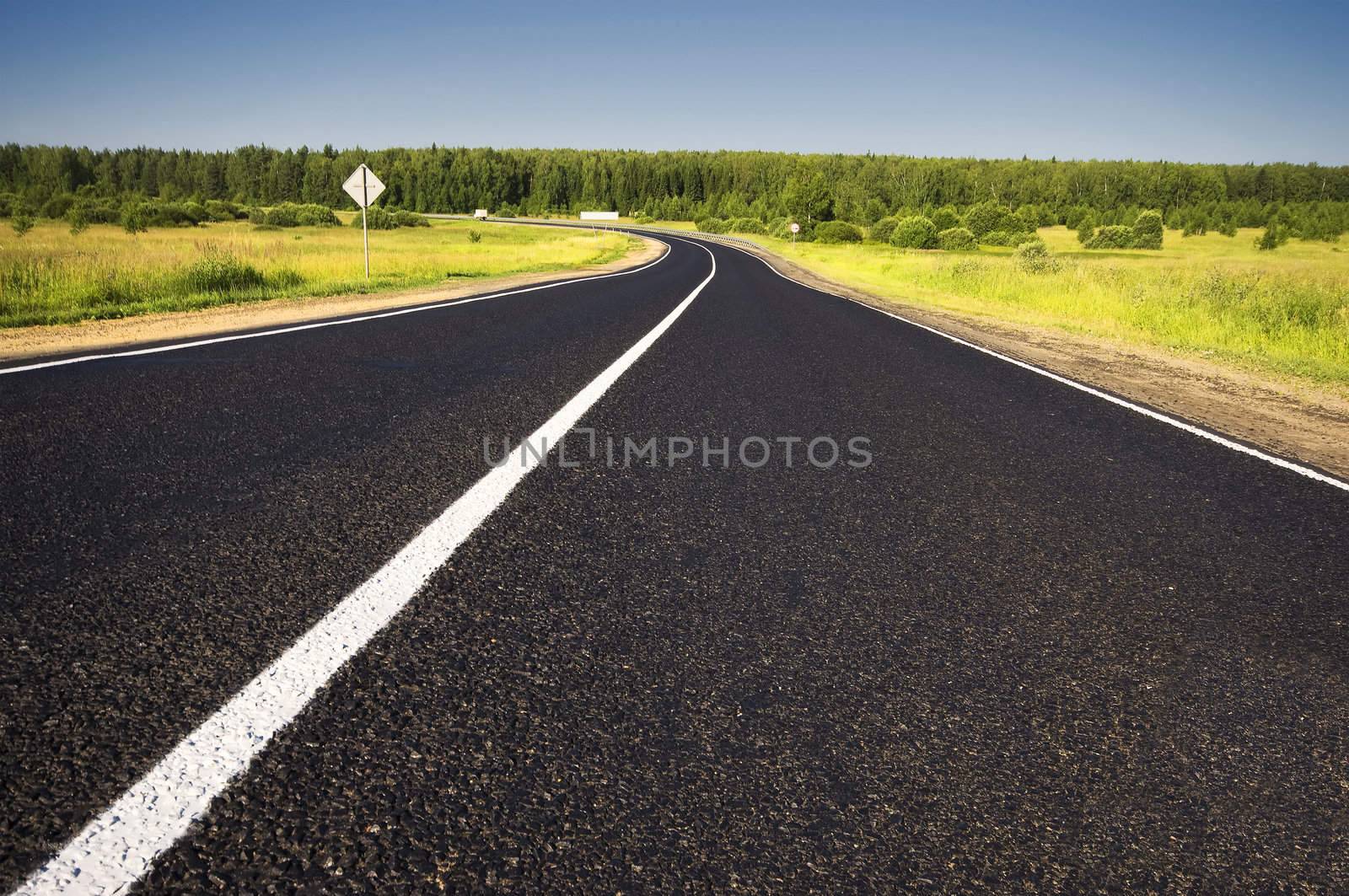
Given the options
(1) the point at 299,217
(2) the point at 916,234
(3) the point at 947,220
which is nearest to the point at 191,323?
(2) the point at 916,234

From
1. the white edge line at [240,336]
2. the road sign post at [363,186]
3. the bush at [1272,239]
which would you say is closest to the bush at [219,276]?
the road sign post at [363,186]

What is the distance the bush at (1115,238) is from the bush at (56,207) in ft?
329

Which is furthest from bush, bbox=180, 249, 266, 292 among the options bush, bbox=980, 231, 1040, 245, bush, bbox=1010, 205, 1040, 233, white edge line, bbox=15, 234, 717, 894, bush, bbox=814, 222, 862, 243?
bush, bbox=1010, 205, 1040, 233

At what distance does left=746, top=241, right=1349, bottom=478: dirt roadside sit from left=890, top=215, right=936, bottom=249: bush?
68236 millimetres

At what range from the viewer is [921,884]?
1444 mm

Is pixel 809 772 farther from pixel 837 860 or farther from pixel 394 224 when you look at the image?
pixel 394 224

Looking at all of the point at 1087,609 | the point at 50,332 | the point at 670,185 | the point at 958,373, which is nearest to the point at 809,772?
the point at 1087,609

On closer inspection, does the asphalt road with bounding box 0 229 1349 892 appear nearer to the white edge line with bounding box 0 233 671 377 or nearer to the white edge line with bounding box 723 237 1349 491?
the white edge line with bounding box 723 237 1349 491

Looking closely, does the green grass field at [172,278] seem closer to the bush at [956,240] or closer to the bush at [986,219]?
the bush at [956,240]

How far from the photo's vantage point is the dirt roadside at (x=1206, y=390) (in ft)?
20.0

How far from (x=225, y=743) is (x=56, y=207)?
87.2 metres

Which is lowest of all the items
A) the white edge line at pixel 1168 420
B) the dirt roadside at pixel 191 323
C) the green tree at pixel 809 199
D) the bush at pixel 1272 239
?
the white edge line at pixel 1168 420

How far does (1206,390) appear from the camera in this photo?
27.9ft

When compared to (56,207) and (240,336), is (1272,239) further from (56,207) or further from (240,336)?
(56,207)
